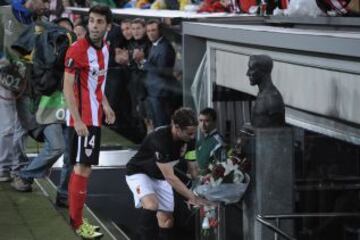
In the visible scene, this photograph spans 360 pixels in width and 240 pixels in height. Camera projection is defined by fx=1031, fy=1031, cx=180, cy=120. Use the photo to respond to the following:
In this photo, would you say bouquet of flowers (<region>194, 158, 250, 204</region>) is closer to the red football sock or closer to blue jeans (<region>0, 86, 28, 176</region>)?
the red football sock

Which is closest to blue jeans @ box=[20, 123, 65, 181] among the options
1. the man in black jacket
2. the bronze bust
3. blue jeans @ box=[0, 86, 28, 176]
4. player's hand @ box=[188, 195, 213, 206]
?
blue jeans @ box=[0, 86, 28, 176]

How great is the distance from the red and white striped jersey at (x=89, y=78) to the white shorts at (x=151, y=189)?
1.98 feet

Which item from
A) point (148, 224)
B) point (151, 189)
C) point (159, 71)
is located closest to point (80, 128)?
point (151, 189)

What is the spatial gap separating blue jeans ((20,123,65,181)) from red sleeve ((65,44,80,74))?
1653mm

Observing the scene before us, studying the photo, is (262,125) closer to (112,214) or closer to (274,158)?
(274,158)

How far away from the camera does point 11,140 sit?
36.9ft

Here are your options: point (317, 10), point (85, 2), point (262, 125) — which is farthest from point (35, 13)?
point (85, 2)

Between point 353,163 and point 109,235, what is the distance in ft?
7.82

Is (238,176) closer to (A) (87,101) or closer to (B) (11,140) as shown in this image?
(A) (87,101)

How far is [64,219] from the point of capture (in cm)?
972

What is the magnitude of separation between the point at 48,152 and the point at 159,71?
10.7 feet

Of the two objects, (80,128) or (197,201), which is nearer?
(197,201)

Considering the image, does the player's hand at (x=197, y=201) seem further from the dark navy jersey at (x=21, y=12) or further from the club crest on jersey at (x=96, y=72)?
the dark navy jersey at (x=21, y=12)

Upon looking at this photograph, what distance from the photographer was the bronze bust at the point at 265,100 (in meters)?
7.41
